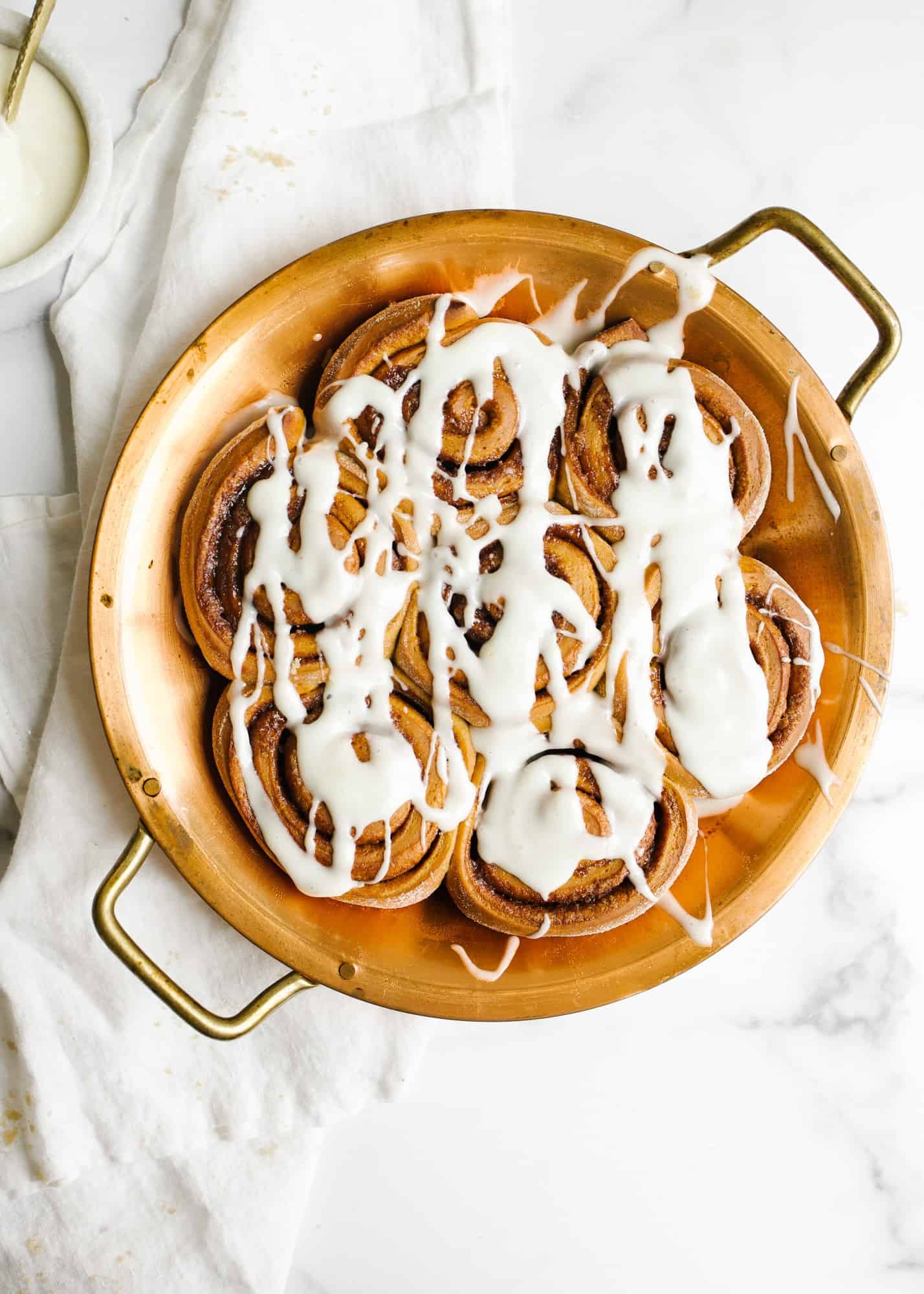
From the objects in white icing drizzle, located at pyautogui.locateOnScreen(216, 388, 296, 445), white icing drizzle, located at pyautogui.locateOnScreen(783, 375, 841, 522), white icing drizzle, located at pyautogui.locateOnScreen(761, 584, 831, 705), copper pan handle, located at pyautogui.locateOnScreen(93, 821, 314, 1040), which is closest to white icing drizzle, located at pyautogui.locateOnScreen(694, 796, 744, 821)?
white icing drizzle, located at pyautogui.locateOnScreen(761, 584, 831, 705)

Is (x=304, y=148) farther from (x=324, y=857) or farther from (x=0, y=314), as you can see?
(x=324, y=857)

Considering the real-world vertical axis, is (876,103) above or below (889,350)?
above

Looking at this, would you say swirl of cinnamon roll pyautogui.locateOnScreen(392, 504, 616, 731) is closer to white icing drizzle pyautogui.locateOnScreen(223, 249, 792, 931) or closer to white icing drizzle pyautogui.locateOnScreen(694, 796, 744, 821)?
white icing drizzle pyautogui.locateOnScreen(223, 249, 792, 931)

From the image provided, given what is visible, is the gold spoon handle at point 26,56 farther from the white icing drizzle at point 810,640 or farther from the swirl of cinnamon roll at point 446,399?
the white icing drizzle at point 810,640

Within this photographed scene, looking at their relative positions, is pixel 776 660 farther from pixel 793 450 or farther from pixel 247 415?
pixel 247 415

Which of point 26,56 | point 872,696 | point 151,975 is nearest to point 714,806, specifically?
point 872,696

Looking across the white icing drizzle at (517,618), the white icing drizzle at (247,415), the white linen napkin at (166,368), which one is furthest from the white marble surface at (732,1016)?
the white icing drizzle at (247,415)

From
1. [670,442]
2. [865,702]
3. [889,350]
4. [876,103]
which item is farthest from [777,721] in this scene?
[876,103]
